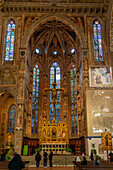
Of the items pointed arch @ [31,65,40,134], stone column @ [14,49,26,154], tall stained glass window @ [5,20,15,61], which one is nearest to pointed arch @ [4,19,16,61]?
tall stained glass window @ [5,20,15,61]

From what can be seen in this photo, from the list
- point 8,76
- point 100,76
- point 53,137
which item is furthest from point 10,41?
point 53,137

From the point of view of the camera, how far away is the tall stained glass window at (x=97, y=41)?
75.5ft

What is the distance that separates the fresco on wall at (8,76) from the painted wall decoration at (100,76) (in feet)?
26.2

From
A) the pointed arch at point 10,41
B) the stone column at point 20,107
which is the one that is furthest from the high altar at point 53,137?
the pointed arch at point 10,41

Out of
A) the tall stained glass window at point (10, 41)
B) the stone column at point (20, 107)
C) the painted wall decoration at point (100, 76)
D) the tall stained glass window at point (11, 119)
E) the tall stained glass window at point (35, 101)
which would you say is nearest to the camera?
the stone column at point (20, 107)

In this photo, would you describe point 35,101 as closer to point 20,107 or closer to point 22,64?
point 22,64

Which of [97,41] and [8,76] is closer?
[8,76]

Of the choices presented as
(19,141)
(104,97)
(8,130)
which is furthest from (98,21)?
(8,130)

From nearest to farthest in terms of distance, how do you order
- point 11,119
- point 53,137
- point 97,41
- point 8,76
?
point 8,76 < point 53,137 < point 97,41 < point 11,119

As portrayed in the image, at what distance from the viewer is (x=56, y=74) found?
31391mm

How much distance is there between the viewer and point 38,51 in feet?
103

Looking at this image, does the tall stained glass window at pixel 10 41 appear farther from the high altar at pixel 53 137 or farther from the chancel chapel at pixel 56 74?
the high altar at pixel 53 137

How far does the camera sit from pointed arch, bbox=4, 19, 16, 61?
914 inches

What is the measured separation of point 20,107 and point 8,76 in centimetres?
368
